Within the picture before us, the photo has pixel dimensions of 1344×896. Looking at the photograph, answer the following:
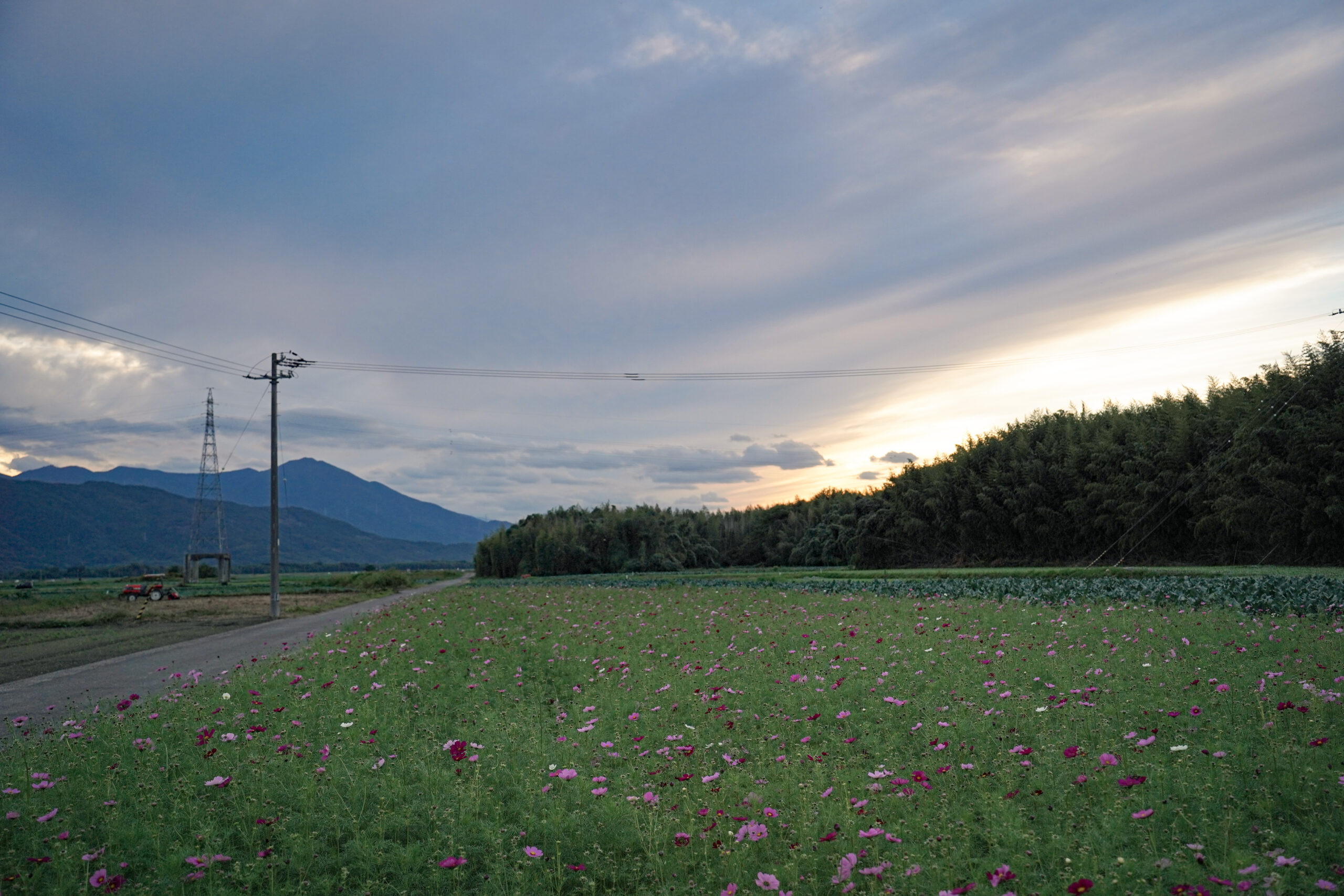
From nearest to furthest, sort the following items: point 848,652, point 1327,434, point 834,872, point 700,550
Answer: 1. point 834,872
2. point 848,652
3. point 1327,434
4. point 700,550

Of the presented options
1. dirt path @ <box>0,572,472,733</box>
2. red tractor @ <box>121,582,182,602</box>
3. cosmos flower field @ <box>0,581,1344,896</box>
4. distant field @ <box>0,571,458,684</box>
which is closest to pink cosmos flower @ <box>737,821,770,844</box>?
cosmos flower field @ <box>0,581,1344,896</box>

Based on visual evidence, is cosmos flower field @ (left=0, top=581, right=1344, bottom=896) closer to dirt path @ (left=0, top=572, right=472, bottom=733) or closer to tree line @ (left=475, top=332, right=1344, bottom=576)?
dirt path @ (left=0, top=572, right=472, bottom=733)

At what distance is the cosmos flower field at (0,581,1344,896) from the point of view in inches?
138

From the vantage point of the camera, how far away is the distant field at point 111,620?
1388 centimetres

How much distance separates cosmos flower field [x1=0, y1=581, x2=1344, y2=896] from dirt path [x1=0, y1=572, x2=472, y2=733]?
49.2 inches

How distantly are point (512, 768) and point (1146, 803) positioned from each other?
3782 millimetres

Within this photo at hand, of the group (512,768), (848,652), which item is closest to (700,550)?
(848,652)

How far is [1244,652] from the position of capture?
23.2 feet

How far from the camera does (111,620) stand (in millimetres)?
23234

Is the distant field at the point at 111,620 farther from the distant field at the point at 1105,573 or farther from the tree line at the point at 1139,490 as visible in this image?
the tree line at the point at 1139,490

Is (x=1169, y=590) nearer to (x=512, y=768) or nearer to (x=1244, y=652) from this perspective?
(x=1244, y=652)

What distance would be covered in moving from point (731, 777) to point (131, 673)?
34.6 feet

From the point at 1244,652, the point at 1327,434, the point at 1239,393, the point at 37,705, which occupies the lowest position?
the point at 37,705

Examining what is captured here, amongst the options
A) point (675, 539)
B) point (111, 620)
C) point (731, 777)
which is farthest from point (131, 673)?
point (675, 539)
